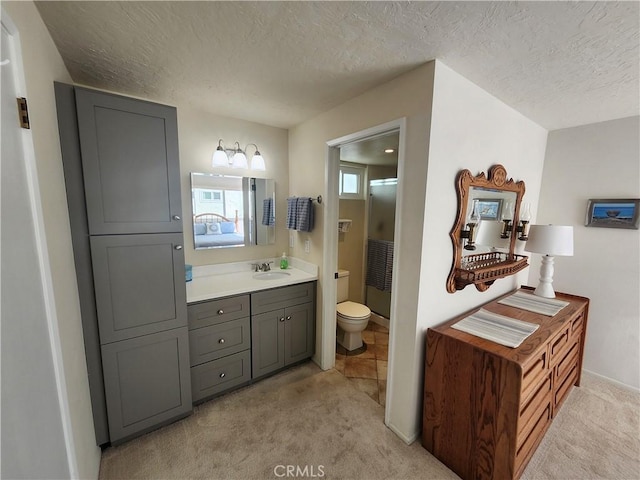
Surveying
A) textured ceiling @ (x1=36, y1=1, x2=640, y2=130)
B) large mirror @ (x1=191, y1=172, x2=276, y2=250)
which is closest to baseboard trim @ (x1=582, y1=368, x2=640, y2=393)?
textured ceiling @ (x1=36, y1=1, x2=640, y2=130)

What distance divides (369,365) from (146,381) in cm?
189

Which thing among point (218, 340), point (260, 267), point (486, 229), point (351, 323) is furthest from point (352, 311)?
point (486, 229)

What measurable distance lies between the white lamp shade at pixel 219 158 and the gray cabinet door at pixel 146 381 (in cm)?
137

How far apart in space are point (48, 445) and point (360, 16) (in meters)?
2.01

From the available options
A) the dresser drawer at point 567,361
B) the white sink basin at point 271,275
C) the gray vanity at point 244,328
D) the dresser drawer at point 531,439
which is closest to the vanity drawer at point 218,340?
the gray vanity at point 244,328

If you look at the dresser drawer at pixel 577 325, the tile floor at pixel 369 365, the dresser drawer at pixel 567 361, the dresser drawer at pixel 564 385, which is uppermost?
the dresser drawer at pixel 577 325

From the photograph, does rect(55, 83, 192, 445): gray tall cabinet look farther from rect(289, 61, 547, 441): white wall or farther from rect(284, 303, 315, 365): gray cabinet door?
rect(289, 61, 547, 441): white wall

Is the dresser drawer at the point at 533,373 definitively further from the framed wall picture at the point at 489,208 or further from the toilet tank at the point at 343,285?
the toilet tank at the point at 343,285

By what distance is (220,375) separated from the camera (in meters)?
2.03

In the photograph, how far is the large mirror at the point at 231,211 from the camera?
2318 millimetres

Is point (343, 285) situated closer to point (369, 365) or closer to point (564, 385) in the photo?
point (369, 365)

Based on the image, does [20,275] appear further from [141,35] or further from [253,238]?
[253,238]

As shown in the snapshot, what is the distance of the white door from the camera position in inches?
28.3

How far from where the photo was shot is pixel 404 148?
1.58 metres
